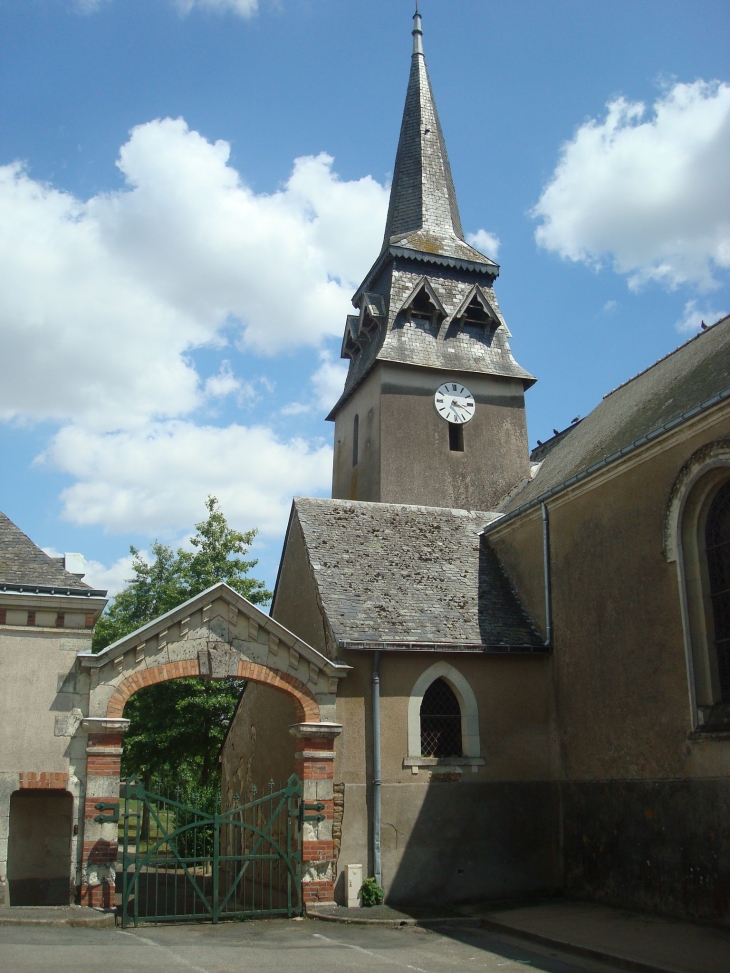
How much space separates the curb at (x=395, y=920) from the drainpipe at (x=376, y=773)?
93cm

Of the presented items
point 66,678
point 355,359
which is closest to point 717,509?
point 66,678

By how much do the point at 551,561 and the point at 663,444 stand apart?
3.64 metres

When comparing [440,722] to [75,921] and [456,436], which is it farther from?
[456,436]

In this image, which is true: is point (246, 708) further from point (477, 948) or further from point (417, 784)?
point (477, 948)

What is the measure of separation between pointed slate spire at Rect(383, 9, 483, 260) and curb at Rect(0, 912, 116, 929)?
17425mm

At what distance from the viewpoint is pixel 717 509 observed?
11.8 meters

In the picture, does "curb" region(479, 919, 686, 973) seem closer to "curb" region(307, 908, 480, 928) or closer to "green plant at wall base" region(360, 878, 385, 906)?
"curb" region(307, 908, 480, 928)

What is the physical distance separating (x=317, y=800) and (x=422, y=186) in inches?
709

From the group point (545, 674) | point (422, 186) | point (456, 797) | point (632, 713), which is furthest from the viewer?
point (422, 186)

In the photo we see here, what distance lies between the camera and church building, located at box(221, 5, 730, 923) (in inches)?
457

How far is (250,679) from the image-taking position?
521 inches

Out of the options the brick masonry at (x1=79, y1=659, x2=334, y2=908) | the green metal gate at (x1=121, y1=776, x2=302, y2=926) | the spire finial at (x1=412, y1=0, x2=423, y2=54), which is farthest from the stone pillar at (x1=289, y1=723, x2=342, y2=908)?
the spire finial at (x1=412, y1=0, x2=423, y2=54)

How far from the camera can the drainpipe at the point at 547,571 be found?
49.8 ft

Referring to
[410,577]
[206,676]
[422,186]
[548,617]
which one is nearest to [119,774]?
[206,676]
